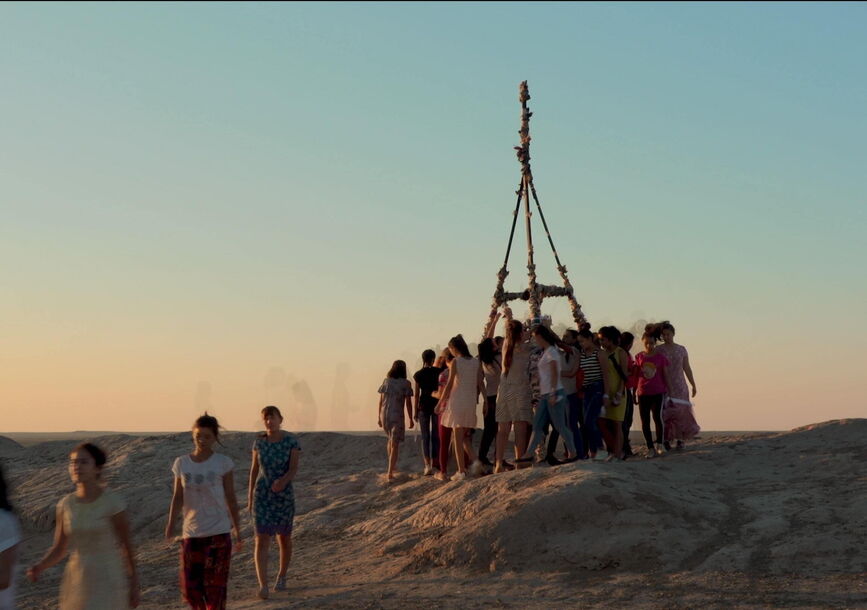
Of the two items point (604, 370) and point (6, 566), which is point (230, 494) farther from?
point (604, 370)

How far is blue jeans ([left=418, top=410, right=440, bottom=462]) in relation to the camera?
14.9 m

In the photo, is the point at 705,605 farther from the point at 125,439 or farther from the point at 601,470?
the point at 125,439

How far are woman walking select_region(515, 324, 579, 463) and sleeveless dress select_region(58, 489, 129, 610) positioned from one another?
7100 mm

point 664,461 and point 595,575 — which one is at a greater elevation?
point 664,461

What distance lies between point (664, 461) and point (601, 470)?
2513 mm

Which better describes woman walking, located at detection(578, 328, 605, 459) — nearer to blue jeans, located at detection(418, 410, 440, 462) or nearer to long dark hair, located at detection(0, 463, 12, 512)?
blue jeans, located at detection(418, 410, 440, 462)

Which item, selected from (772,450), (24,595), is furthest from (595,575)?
(24,595)

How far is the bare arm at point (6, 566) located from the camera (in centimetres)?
564

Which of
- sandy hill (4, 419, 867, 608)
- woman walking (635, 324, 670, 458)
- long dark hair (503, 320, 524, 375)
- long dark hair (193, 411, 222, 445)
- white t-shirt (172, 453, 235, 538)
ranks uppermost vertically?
long dark hair (503, 320, 524, 375)

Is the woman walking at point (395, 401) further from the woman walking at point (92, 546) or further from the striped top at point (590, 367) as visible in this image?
the woman walking at point (92, 546)

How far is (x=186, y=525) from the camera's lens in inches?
324

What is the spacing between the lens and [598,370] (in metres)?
13.5

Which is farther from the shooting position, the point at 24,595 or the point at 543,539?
the point at 24,595

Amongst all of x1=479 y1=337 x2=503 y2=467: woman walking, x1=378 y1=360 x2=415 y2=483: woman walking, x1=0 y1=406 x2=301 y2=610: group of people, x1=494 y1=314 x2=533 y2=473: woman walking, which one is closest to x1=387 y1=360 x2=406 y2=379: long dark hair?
x1=378 y1=360 x2=415 y2=483: woman walking
